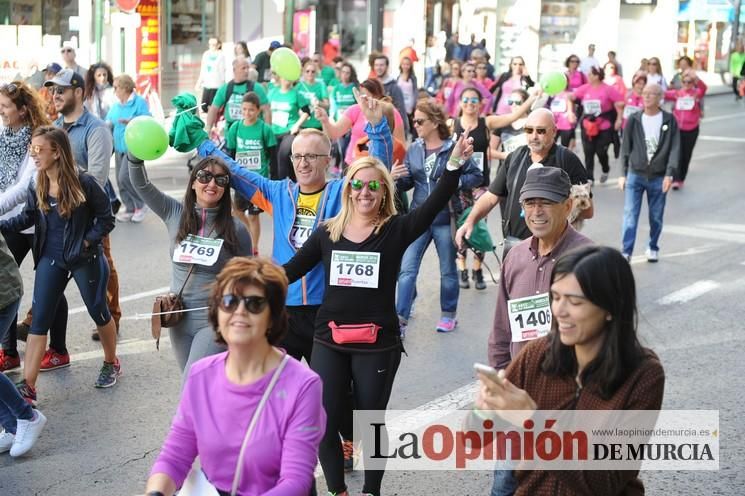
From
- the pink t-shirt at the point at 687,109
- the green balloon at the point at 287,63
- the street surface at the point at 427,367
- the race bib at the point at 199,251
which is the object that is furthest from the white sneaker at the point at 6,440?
the pink t-shirt at the point at 687,109

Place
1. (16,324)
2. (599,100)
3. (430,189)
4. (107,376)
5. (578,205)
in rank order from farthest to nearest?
(599,100)
(430,189)
(16,324)
(107,376)
(578,205)

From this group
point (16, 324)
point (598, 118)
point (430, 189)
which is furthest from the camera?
point (598, 118)

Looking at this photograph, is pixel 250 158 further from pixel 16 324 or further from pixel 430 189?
pixel 16 324

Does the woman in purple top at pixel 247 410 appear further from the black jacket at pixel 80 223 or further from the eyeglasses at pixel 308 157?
the black jacket at pixel 80 223

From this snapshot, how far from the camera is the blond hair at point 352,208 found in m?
5.27

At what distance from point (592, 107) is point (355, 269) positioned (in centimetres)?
1241

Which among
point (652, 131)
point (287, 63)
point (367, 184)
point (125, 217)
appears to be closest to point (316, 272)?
point (367, 184)

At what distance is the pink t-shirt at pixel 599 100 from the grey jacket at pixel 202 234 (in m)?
11.8

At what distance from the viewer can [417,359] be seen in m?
7.94

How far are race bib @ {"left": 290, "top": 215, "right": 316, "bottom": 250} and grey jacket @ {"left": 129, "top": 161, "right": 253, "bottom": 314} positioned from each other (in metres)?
0.28

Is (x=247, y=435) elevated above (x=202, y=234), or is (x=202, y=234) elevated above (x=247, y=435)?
(x=202, y=234)

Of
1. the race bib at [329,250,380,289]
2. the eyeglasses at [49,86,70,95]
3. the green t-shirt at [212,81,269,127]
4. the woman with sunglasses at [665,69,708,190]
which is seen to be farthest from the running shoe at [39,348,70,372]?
the woman with sunglasses at [665,69,708,190]

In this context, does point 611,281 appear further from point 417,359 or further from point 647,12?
point 647,12

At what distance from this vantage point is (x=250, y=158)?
1093 centimetres
